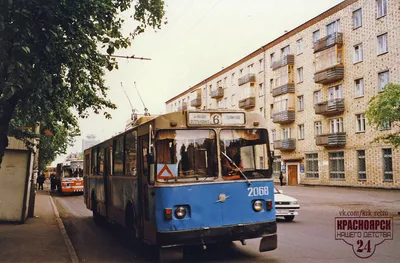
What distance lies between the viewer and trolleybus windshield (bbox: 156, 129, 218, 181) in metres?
8.15

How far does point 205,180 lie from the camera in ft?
27.0

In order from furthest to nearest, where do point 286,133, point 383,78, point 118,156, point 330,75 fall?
point 286,133, point 330,75, point 383,78, point 118,156

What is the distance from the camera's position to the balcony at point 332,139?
3834cm

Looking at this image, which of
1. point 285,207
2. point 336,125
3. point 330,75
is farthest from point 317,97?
point 285,207

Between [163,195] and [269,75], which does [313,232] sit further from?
[269,75]

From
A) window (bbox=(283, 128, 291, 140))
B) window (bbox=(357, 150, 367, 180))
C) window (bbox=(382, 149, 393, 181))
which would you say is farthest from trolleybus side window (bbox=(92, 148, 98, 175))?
window (bbox=(283, 128, 291, 140))

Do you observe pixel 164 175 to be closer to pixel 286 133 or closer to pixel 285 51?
pixel 286 133

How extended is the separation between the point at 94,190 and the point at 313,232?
7.51 meters

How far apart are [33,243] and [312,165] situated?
35514mm

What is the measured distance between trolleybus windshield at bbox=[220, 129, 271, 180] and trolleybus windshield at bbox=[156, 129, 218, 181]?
216mm

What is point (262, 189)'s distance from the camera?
28.2 feet

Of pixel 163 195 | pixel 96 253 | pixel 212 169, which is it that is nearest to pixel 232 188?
Result: pixel 212 169

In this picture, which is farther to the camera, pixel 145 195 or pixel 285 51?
pixel 285 51

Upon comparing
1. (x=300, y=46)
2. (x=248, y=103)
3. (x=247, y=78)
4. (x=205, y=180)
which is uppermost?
(x=300, y=46)
